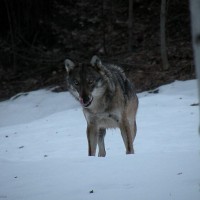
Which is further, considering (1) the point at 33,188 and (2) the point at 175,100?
(2) the point at 175,100

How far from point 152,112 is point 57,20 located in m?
10.9

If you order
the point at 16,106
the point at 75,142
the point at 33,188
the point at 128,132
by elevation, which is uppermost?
the point at 33,188

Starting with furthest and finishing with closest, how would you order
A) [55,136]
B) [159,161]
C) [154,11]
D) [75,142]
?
1. [154,11]
2. [55,136]
3. [75,142]
4. [159,161]

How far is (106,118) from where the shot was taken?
22.7ft

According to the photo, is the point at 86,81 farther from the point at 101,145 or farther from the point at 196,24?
the point at 196,24

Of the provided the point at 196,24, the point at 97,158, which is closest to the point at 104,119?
the point at 97,158

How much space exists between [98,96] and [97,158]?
4.63 ft

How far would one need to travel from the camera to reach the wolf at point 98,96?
6.62 m

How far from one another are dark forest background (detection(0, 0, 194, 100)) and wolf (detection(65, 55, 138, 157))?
892 centimetres

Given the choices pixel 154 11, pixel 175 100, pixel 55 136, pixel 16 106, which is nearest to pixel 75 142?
pixel 55 136

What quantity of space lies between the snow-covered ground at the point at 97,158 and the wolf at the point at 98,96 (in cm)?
62

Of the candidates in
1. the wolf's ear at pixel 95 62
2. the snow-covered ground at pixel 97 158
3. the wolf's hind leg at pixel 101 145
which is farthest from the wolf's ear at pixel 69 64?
the snow-covered ground at pixel 97 158

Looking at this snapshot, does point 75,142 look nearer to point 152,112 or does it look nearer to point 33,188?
point 152,112

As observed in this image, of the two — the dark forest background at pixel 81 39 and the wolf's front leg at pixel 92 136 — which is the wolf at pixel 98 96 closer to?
the wolf's front leg at pixel 92 136
